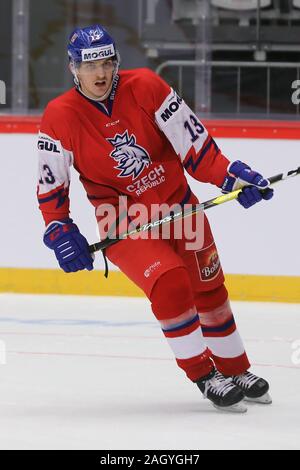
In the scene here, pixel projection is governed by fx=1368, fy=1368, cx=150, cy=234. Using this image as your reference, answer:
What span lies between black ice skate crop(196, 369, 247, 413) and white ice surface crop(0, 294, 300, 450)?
4 centimetres

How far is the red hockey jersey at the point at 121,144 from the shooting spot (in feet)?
12.9

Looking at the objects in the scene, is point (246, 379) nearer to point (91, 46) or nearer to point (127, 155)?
point (127, 155)

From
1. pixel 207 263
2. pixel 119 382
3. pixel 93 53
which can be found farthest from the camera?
pixel 119 382

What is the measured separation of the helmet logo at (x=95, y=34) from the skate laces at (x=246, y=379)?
110 cm

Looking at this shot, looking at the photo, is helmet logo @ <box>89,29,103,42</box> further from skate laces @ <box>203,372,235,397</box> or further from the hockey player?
skate laces @ <box>203,372,235,397</box>

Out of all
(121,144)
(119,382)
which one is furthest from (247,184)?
(119,382)

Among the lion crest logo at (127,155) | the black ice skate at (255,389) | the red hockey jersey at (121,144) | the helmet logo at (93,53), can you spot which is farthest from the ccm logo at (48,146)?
the black ice skate at (255,389)

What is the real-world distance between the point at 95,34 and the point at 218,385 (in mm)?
1066

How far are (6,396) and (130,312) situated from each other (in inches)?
78.3

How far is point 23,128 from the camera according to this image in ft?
22.4

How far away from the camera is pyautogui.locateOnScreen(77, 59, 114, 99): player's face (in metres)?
3.88

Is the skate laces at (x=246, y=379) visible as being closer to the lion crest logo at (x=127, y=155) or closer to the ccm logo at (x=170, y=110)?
the lion crest logo at (x=127, y=155)

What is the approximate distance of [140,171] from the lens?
156 inches
